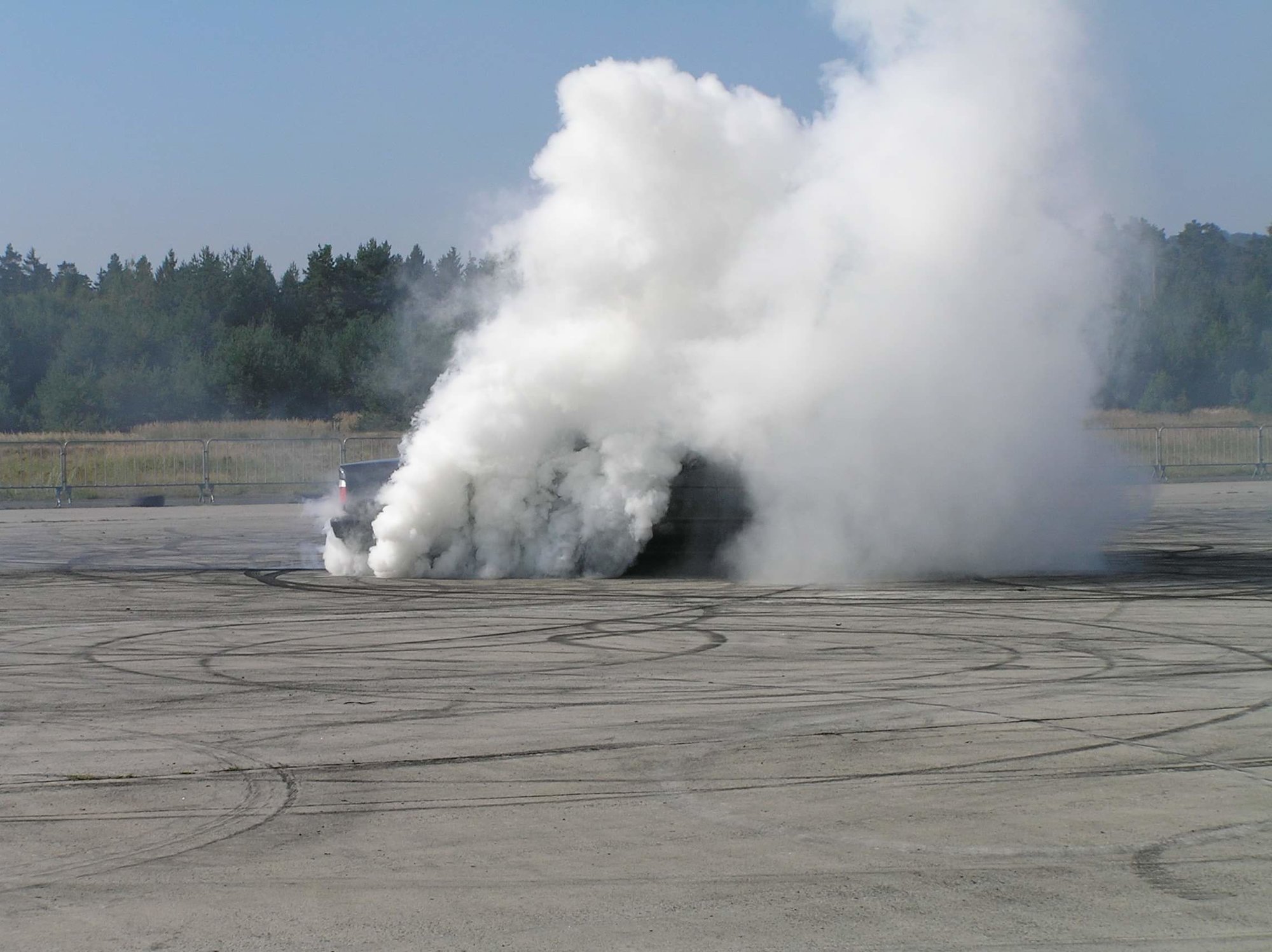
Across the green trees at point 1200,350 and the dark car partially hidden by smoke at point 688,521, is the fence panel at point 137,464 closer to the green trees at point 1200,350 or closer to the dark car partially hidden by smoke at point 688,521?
the dark car partially hidden by smoke at point 688,521

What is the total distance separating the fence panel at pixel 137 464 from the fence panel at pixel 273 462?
1.61 feet

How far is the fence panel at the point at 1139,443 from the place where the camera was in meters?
37.8

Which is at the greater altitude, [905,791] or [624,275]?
[624,275]

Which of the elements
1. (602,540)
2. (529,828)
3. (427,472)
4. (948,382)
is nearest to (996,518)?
(948,382)

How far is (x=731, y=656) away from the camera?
10.2 m

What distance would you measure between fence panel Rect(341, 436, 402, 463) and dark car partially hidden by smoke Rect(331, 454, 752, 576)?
1922cm

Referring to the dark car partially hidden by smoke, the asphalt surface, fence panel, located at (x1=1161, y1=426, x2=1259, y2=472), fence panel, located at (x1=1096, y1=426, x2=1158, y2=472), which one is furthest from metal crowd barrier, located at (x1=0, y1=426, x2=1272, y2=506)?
the asphalt surface

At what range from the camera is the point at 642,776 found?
265 inches

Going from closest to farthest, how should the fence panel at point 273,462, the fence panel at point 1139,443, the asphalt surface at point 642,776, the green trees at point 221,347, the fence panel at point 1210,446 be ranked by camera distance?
the asphalt surface at point 642,776 → the fence panel at point 273,462 → the fence panel at point 1139,443 → the fence panel at point 1210,446 → the green trees at point 221,347

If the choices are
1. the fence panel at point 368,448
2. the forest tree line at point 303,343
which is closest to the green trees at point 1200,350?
the forest tree line at point 303,343

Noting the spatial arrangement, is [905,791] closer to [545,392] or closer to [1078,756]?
[1078,756]

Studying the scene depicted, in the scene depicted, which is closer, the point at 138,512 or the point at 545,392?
the point at 545,392

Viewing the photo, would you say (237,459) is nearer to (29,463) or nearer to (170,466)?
(170,466)

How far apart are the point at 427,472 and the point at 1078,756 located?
32.5 feet
